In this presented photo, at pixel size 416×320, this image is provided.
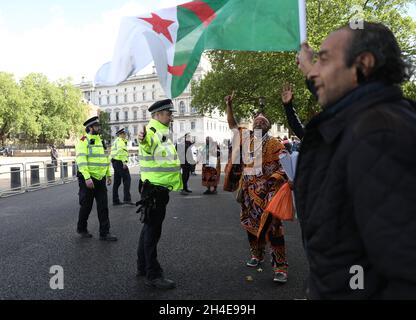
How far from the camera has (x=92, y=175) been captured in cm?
653

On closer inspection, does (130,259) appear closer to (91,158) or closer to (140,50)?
(91,158)

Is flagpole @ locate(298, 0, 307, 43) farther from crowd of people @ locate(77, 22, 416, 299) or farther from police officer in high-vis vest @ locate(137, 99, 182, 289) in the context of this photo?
police officer in high-vis vest @ locate(137, 99, 182, 289)

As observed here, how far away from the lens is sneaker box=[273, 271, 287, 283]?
4137mm

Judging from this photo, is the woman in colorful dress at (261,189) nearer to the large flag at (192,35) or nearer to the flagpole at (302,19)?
the large flag at (192,35)

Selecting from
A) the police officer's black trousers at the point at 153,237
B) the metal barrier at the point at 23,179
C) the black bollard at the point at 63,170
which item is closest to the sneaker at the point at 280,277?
the police officer's black trousers at the point at 153,237

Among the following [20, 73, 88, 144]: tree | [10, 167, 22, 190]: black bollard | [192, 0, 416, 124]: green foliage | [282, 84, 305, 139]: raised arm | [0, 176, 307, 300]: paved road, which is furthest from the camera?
[20, 73, 88, 144]: tree

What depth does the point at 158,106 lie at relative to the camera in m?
4.34

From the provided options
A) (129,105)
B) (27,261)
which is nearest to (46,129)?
(129,105)

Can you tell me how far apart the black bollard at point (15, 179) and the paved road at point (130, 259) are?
5477mm

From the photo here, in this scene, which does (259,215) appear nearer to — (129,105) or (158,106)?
(158,106)

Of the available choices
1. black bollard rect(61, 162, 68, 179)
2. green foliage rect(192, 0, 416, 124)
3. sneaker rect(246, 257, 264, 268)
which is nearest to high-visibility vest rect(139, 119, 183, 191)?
sneaker rect(246, 257, 264, 268)

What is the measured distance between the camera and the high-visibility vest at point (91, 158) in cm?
642

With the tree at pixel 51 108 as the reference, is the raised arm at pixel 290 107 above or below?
below
